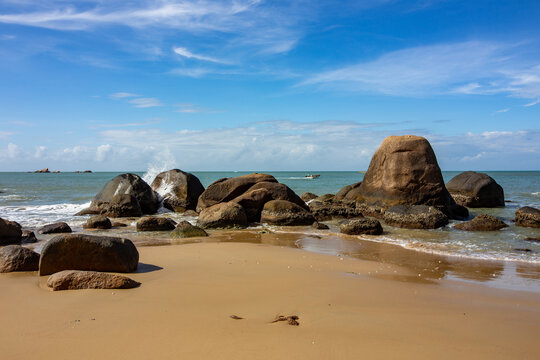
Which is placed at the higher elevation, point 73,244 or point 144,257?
point 73,244

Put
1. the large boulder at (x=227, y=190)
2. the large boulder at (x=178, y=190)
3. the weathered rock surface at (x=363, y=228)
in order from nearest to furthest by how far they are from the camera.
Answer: the weathered rock surface at (x=363, y=228) < the large boulder at (x=227, y=190) < the large boulder at (x=178, y=190)

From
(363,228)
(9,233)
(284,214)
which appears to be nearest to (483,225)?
Result: (363,228)

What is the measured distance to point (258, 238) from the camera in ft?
36.3

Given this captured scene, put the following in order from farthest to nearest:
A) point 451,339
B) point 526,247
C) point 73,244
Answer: point 526,247 → point 73,244 → point 451,339

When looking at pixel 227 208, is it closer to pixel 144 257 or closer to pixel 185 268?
pixel 144 257

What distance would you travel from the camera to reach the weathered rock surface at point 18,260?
20.0 feet

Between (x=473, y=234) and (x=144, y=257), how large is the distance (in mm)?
9433

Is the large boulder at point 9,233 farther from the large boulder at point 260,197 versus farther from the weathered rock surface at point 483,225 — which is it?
the weathered rock surface at point 483,225

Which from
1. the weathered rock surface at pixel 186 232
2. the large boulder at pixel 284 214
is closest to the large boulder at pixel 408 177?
the large boulder at pixel 284 214

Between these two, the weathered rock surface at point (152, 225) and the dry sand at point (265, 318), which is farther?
the weathered rock surface at point (152, 225)

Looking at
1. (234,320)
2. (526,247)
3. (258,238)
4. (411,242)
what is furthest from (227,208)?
(234,320)

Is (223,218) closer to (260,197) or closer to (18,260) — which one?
(260,197)

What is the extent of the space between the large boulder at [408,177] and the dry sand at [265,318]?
9.81 metres

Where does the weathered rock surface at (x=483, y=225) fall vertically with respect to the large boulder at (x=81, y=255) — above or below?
below
